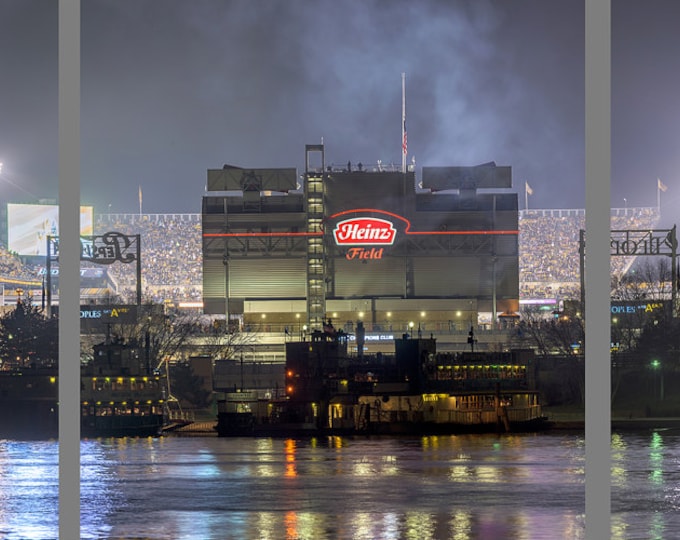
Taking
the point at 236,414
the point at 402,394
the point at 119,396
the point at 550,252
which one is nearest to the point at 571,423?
the point at 402,394

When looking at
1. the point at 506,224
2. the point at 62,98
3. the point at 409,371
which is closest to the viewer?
the point at 62,98

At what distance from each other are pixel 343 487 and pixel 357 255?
18.2 m

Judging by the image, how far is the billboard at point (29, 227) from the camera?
45.6 meters

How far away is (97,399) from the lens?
86.1 feet

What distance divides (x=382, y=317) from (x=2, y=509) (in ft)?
73.4

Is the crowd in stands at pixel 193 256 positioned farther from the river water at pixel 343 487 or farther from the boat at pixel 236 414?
the river water at pixel 343 487

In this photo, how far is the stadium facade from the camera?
115 ft

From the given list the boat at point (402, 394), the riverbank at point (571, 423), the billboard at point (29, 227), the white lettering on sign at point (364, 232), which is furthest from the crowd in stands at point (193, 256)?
the riverbank at point (571, 423)

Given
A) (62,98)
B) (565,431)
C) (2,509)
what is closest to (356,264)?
(565,431)

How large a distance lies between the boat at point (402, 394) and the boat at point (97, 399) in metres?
2.58

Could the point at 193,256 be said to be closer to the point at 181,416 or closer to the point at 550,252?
the point at 550,252

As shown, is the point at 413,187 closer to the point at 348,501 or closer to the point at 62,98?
the point at 348,501

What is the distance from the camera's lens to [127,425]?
2595 cm

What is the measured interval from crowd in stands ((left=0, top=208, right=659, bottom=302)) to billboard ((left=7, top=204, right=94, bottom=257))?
11.0 feet
